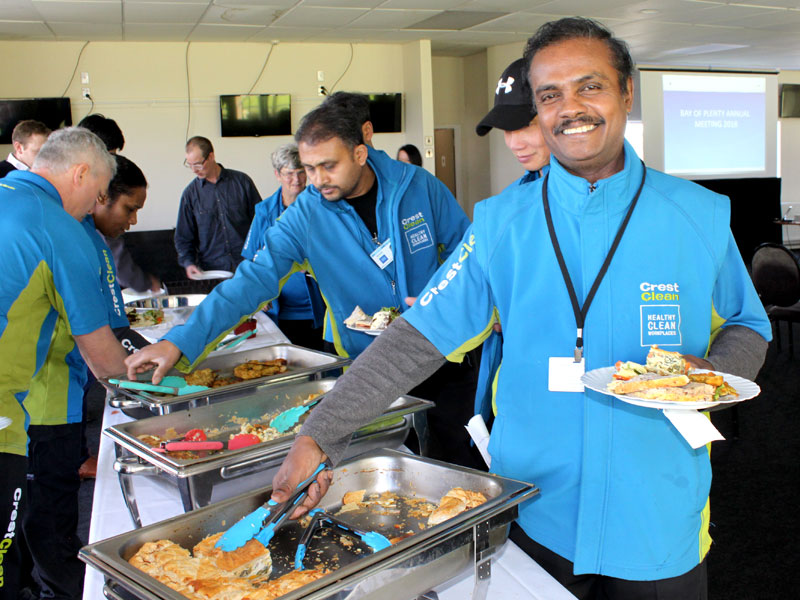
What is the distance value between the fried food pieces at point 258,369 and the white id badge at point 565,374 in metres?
0.98

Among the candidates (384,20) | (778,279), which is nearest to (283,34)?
(384,20)

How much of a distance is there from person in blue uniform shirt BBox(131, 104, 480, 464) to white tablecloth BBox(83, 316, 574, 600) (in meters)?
0.44

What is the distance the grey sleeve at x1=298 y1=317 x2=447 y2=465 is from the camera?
95cm

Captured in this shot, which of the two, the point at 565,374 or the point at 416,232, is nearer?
the point at 565,374

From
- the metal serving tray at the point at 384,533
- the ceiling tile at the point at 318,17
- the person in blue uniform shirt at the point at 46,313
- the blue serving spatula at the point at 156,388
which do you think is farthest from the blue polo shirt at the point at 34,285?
the ceiling tile at the point at 318,17

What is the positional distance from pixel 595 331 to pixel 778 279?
11.7 feet

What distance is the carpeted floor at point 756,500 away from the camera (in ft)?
6.81

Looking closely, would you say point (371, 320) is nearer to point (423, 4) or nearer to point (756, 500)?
point (756, 500)

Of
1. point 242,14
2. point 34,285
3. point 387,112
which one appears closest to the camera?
point 34,285

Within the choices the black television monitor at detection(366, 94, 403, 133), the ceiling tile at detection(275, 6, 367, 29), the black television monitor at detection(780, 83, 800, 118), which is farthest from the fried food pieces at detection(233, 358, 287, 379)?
the black television monitor at detection(780, 83, 800, 118)

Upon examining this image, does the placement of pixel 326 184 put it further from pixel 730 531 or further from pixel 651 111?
pixel 651 111

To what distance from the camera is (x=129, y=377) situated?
1.57m

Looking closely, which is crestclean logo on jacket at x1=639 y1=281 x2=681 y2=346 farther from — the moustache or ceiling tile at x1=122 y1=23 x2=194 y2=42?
ceiling tile at x1=122 y1=23 x2=194 y2=42

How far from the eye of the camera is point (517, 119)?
4.87 ft
